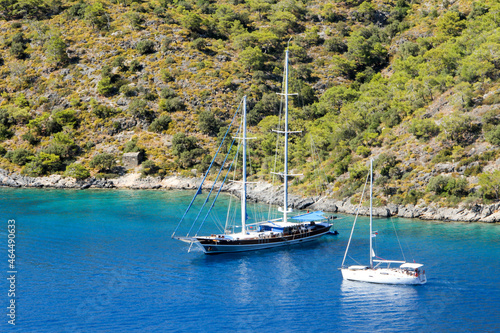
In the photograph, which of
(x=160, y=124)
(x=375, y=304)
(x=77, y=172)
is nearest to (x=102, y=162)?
(x=77, y=172)

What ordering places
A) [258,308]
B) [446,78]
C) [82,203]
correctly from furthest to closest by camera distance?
[446,78]
[82,203]
[258,308]

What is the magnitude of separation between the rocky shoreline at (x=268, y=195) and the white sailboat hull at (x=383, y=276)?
1874 cm

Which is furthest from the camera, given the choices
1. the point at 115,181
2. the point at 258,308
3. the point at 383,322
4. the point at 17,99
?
the point at 17,99

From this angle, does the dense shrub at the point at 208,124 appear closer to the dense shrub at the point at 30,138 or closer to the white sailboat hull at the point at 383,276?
the dense shrub at the point at 30,138

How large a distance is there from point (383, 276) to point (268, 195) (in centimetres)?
4171

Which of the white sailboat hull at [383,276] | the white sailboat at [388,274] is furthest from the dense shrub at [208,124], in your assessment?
the white sailboat hull at [383,276]

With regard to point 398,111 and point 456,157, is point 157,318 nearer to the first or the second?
point 456,157

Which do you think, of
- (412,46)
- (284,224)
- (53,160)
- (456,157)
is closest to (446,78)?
(456,157)

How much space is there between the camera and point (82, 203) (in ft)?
252

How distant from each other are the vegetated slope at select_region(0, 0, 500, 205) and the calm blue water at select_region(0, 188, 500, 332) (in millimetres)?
19423

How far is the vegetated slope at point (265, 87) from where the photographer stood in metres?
75.1

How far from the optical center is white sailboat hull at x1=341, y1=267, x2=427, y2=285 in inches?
1542

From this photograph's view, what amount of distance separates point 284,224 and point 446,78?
5039cm

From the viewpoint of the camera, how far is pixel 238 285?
39656 millimetres
